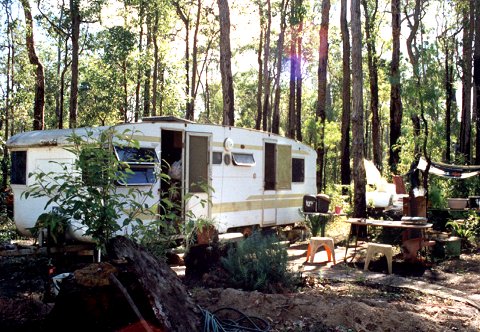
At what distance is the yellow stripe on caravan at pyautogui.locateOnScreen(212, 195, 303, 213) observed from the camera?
31.7 ft

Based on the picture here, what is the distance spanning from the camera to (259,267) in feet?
19.4

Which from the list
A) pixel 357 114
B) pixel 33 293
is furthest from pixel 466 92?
pixel 33 293

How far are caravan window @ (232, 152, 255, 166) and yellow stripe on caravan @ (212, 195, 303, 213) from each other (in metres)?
0.80

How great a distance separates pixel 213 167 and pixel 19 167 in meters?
3.49

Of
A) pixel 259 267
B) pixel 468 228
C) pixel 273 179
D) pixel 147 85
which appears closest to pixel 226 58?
pixel 273 179

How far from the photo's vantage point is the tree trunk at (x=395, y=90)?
1605cm

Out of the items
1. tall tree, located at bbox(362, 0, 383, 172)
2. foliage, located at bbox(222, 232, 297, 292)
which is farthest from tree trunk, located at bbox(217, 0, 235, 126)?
tall tree, located at bbox(362, 0, 383, 172)

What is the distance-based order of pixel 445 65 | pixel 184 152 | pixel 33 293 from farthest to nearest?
pixel 445 65, pixel 184 152, pixel 33 293

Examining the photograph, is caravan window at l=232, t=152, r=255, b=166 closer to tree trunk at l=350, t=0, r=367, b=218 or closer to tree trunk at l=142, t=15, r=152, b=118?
tree trunk at l=350, t=0, r=367, b=218

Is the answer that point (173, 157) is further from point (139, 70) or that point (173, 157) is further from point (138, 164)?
point (139, 70)

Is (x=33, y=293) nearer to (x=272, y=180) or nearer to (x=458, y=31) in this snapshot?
(x=272, y=180)

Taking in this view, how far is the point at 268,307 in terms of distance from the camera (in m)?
4.88

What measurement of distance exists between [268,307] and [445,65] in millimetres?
26717

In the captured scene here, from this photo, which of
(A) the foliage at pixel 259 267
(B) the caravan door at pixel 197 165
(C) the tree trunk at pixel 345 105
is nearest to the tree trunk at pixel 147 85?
(C) the tree trunk at pixel 345 105
